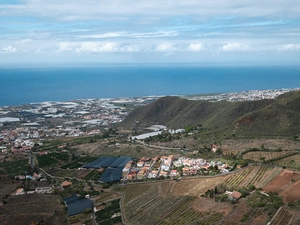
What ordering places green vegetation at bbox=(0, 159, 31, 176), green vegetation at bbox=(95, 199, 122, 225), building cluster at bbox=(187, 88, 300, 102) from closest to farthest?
green vegetation at bbox=(95, 199, 122, 225), green vegetation at bbox=(0, 159, 31, 176), building cluster at bbox=(187, 88, 300, 102)

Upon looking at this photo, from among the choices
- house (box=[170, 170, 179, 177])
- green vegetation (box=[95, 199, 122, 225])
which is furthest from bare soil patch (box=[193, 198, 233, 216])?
house (box=[170, 170, 179, 177])

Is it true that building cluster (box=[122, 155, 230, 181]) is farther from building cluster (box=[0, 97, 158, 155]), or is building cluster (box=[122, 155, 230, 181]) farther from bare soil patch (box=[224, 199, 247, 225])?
building cluster (box=[0, 97, 158, 155])

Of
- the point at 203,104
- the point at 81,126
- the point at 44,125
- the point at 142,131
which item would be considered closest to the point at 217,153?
the point at 142,131

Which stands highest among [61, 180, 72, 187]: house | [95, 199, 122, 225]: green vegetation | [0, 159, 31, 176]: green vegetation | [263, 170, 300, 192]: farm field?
[263, 170, 300, 192]: farm field

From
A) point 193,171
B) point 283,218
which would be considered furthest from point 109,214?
point 283,218

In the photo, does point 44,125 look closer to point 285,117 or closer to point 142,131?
point 142,131

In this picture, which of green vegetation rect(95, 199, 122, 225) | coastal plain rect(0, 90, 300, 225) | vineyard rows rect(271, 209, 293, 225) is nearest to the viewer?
vineyard rows rect(271, 209, 293, 225)

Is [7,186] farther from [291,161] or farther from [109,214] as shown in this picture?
[291,161]
